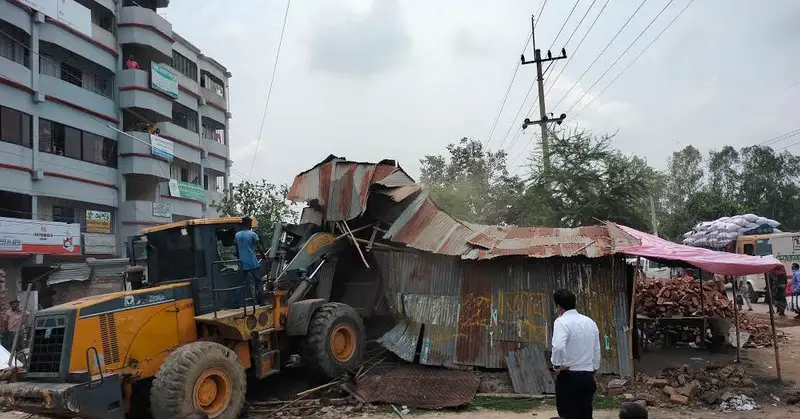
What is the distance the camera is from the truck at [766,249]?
69.1ft

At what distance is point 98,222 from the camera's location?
92.3ft

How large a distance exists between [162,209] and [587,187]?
23526mm

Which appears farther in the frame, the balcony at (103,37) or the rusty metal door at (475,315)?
the balcony at (103,37)

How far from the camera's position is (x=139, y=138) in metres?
30.2

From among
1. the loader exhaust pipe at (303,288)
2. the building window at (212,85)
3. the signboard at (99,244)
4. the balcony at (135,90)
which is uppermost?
the building window at (212,85)

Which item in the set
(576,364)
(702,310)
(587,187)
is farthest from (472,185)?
(576,364)

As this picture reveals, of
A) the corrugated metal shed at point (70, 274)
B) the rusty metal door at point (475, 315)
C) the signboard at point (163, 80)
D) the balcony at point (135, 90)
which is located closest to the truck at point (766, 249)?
the rusty metal door at point (475, 315)

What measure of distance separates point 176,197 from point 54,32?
11523mm

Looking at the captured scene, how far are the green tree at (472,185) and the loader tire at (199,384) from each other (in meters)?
18.0

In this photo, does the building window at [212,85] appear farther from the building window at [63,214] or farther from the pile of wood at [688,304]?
the pile of wood at [688,304]

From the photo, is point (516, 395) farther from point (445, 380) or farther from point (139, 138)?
point (139, 138)

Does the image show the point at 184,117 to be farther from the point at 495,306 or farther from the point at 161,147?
the point at 495,306

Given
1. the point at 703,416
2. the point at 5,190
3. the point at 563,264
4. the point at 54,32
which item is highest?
the point at 54,32

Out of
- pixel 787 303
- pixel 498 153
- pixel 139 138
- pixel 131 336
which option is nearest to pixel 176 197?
pixel 139 138
